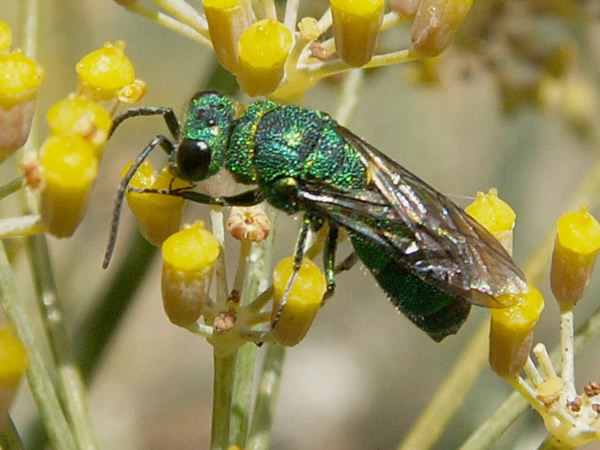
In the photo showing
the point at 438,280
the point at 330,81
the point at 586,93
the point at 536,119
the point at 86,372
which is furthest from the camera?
the point at 536,119

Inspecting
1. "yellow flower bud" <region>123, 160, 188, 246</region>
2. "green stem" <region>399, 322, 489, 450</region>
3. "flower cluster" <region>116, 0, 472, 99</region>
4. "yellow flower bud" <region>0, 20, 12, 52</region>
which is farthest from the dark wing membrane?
"yellow flower bud" <region>0, 20, 12, 52</region>

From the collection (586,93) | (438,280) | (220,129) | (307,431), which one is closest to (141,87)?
(220,129)

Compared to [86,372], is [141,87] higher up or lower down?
higher up

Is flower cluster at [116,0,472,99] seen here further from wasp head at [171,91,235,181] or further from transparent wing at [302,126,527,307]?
transparent wing at [302,126,527,307]

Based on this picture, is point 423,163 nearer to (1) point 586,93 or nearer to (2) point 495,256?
(1) point 586,93

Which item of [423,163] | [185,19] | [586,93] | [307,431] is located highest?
[185,19]

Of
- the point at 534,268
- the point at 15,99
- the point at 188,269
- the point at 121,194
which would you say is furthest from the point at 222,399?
the point at 534,268
